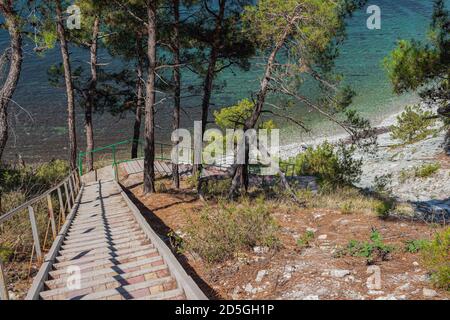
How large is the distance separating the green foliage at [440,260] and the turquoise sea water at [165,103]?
15707 millimetres

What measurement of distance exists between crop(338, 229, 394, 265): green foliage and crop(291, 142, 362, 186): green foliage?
30.5 feet

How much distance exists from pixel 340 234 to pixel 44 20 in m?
9.02

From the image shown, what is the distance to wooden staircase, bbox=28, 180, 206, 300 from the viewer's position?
5.07 metres

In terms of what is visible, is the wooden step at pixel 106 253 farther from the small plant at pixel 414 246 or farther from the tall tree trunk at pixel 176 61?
the tall tree trunk at pixel 176 61

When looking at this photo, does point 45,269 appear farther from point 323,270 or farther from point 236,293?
point 323,270

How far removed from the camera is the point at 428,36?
501 inches

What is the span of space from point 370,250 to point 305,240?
141 cm

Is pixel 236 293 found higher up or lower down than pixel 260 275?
lower down

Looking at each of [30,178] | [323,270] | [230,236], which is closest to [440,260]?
[323,270]

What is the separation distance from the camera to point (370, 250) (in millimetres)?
6387

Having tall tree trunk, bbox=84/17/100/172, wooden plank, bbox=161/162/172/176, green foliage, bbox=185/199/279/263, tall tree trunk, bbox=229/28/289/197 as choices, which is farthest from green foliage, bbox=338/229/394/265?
tall tree trunk, bbox=84/17/100/172

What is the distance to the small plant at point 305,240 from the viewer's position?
24.3ft
